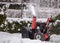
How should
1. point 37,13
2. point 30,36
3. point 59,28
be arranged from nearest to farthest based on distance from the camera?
point 30,36 < point 59,28 < point 37,13

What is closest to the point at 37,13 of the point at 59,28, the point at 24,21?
the point at 24,21

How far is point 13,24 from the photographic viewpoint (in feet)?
16.8

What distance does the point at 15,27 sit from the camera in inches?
199

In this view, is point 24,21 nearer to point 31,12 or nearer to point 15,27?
point 15,27

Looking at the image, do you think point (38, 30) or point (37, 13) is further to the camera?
point (37, 13)

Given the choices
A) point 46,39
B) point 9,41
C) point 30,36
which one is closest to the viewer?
point 9,41

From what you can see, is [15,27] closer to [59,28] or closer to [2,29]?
[2,29]

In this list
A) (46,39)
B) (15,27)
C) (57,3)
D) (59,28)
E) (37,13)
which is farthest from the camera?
(57,3)

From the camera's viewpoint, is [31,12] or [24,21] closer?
[24,21]

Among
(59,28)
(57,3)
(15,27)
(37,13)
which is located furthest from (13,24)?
(57,3)

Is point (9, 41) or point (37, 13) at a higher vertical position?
point (9, 41)

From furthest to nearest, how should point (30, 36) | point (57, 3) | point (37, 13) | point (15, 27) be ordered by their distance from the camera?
1. point (57, 3)
2. point (37, 13)
3. point (15, 27)
4. point (30, 36)

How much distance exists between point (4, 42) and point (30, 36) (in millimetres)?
616

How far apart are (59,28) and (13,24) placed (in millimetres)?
1357
